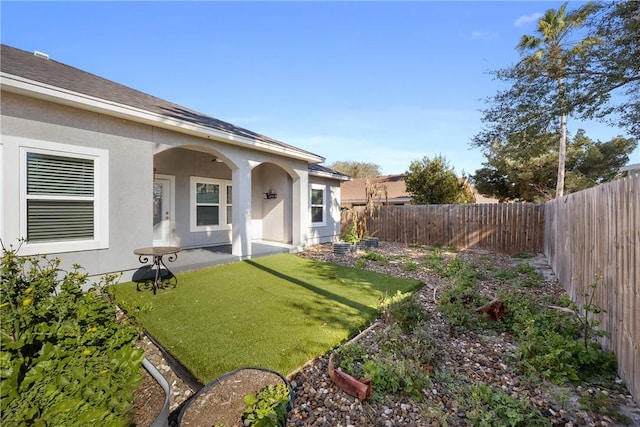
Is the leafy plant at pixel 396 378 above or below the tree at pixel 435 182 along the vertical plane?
below

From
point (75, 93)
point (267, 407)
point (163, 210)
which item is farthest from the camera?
point (163, 210)

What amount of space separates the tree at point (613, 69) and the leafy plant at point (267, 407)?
348 inches

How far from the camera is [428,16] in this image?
6754mm

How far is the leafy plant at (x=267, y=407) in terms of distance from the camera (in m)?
2.04

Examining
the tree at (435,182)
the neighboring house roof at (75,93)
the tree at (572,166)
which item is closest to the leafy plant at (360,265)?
the neighboring house roof at (75,93)

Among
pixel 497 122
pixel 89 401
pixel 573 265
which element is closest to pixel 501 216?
pixel 497 122

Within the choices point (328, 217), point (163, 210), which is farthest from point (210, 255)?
point (328, 217)

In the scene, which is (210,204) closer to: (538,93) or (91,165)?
(91,165)

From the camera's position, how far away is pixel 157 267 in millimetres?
5566

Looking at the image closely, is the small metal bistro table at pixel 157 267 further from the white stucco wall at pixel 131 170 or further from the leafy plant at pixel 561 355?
the leafy plant at pixel 561 355

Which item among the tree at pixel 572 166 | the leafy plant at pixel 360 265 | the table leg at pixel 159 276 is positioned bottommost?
the leafy plant at pixel 360 265

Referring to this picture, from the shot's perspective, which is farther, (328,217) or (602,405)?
(328,217)

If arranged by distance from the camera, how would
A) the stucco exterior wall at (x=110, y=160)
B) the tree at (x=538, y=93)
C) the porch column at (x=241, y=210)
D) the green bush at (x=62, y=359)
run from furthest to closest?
1. the porch column at (x=241, y=210)
2. the tree at (x=538, y=93)
3. the stucco exterior wall at (x=110, y=160)
4. the green bush at (x=62, y=359)

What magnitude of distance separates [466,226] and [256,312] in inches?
386
